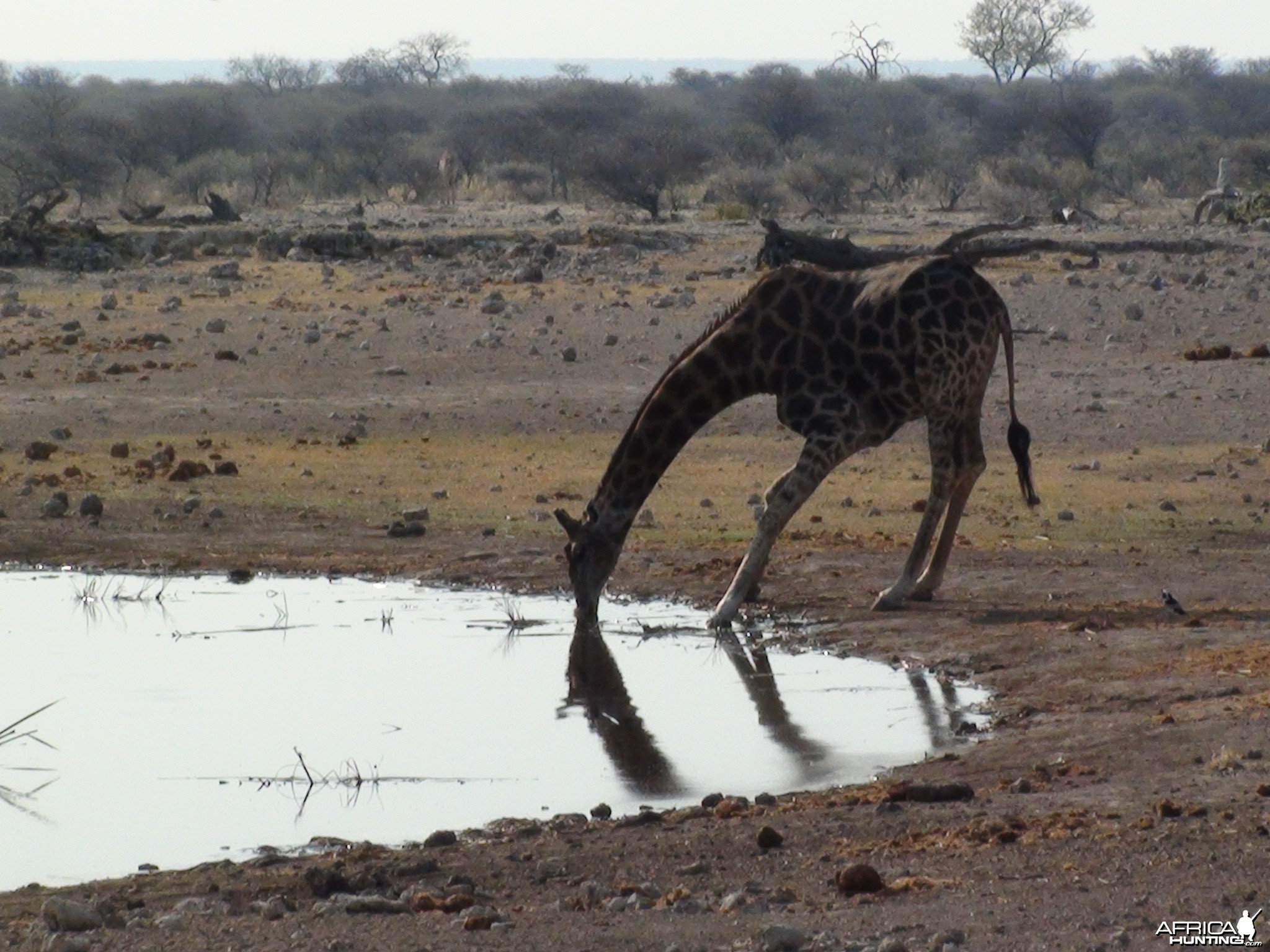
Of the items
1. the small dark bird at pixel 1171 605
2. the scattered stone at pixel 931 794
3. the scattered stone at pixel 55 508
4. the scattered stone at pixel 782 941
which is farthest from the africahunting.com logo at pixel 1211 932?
the scattered stone at pixel 55 508

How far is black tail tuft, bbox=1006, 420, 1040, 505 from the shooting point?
30.7 ft

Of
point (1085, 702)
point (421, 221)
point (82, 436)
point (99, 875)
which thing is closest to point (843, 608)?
point (1085, 702)

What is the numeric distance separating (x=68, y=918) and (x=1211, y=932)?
2.53 meters

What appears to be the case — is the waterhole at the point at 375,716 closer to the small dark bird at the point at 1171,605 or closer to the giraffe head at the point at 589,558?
the giraffe head at the point at 589,558

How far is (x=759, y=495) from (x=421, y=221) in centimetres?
1950

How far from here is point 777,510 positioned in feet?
29.1

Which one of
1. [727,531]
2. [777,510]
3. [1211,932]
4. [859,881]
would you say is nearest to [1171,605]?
[777,510]

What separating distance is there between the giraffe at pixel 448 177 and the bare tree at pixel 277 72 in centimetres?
4630

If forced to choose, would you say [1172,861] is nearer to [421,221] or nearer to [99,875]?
[99,875]

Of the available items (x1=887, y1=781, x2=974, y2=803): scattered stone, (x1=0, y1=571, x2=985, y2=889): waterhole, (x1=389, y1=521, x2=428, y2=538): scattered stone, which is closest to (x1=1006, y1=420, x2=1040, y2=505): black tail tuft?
(x1=0, y1=571, x2=985, y2=889): waterhole

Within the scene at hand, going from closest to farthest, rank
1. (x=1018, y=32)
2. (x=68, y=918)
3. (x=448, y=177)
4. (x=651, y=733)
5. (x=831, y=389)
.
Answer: (x=68, y=918) < (x=651, y=733) < (x=831, y=389) < (x=448, y=177) < (x=1018, y=32)

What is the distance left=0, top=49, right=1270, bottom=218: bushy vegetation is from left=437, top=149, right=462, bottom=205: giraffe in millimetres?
335

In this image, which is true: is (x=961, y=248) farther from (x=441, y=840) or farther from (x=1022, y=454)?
(x=441, y=840)

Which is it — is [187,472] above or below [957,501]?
below
